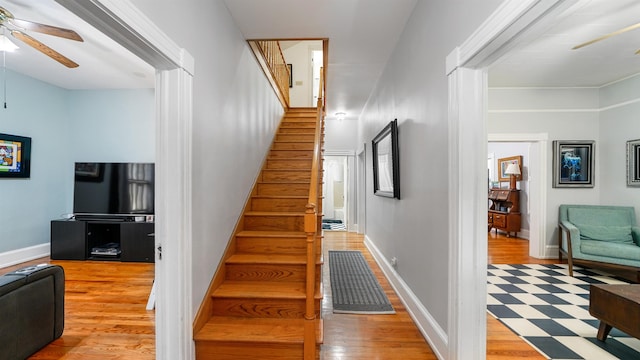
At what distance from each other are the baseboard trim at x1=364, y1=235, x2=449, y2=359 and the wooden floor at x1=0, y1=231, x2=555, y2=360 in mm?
61

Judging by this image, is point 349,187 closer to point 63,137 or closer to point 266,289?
point 266,289

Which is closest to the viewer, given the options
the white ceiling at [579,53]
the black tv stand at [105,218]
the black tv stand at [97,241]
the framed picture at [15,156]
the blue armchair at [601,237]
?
the white ceiling at [579,53]

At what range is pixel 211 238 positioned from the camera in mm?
2111

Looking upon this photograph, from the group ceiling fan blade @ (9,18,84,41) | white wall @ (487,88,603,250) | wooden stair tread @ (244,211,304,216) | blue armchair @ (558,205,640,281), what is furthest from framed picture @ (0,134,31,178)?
blue armchair @ (558,205,640,281)

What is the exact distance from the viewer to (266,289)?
2176 mm

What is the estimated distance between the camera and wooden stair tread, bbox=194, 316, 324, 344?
1790 mm

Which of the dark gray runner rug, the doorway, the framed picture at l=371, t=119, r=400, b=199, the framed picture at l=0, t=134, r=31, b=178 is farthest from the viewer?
the doorway

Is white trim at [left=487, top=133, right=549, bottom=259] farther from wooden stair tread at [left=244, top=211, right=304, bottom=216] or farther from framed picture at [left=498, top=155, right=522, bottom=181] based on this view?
wooden stair tread at [left=244, top=211, right=304, bottom=216]

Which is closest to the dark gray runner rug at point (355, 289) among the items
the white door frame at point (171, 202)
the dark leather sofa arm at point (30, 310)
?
the white door frame at point (171, 202)

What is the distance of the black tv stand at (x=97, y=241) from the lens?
13.1ft

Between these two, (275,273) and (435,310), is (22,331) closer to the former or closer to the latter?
(275,273)

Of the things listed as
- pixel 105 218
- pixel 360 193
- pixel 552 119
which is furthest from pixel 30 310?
pixel 552 119

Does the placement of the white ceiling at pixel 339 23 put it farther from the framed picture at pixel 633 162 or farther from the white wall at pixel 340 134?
the framed picture at pixel 633 162

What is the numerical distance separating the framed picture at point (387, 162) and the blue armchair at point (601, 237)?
8.58 feet
